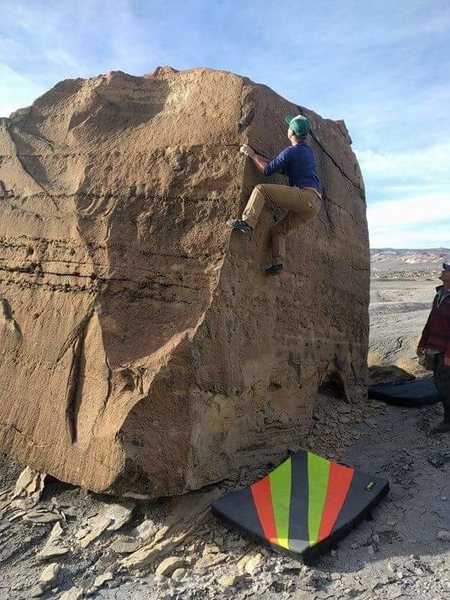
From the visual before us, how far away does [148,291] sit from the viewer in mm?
4379

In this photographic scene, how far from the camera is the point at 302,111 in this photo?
5.37m

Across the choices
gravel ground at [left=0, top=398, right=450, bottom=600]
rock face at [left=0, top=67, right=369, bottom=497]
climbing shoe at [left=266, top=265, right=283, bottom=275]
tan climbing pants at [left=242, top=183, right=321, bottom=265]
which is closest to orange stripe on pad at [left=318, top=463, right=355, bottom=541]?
gravel ground at [left=0, top=398, right=450, bottom=600]

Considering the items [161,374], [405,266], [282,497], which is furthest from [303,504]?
[405,266]

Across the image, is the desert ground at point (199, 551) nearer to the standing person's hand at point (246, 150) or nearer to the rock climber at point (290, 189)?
the rock climber at point (290, 189)

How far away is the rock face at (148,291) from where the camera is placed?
13.1ft

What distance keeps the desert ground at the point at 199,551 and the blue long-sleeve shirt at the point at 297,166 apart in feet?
8.04

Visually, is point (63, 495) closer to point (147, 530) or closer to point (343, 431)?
point (147, 530)

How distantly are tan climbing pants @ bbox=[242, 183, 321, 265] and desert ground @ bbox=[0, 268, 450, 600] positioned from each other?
196 centimetres

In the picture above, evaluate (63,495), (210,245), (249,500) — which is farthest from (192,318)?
(63,495)

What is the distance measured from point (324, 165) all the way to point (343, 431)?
272 centimetres

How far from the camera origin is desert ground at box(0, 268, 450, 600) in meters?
3.37

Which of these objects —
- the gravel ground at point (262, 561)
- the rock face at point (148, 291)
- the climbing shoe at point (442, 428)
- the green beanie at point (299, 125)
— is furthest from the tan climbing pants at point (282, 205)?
the climbing shoe at point (442, 428)

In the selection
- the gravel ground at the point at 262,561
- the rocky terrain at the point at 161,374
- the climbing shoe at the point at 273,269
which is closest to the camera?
the gravel ground at the point at 262,561

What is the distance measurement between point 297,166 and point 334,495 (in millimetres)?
2595
